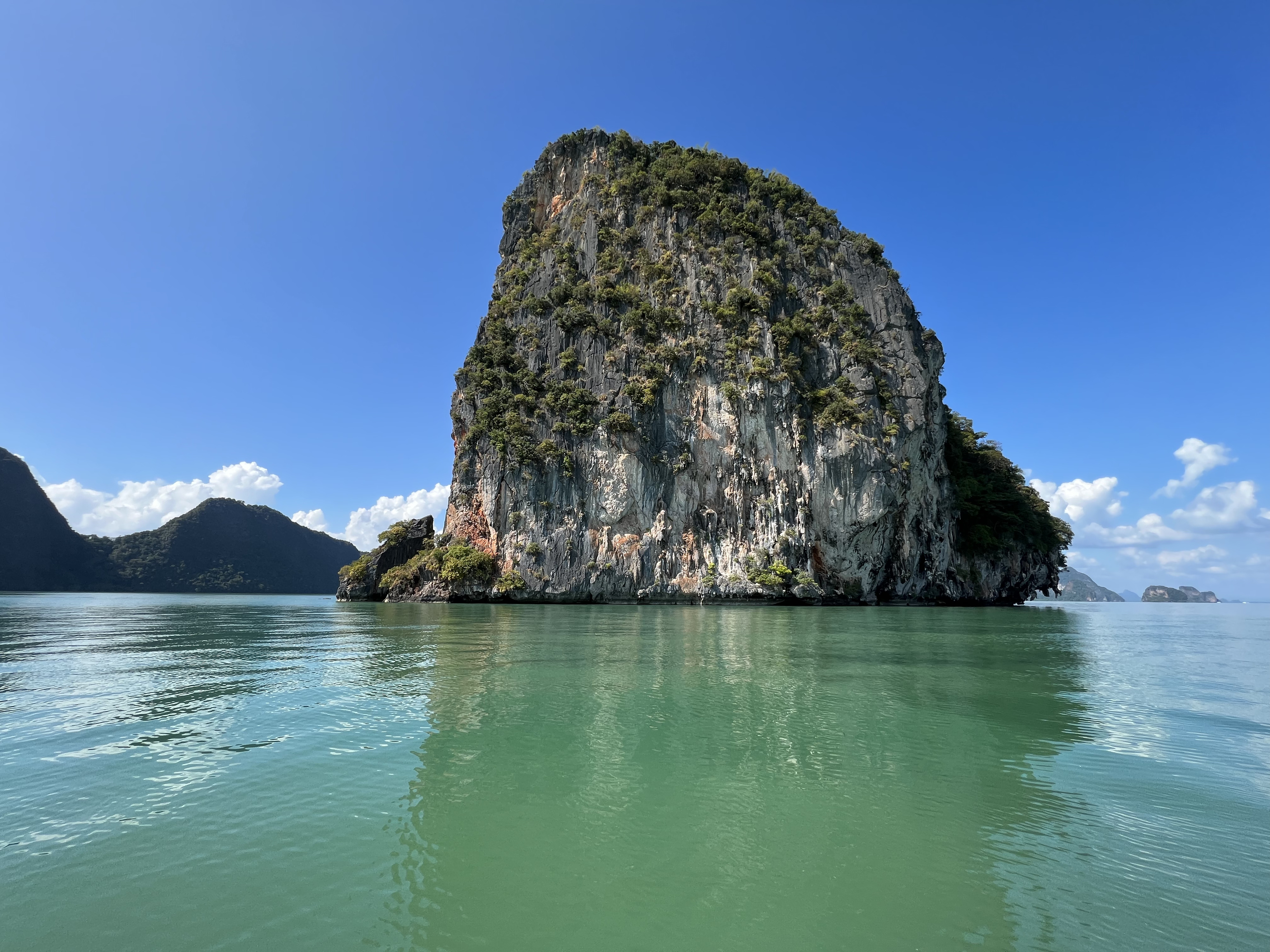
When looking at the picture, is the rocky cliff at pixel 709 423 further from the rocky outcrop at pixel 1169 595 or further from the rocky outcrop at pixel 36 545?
the rocky outcrop at pixel 1169 595

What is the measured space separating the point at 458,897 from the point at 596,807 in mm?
1815

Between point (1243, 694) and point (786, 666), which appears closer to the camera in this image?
point (1243, 694)

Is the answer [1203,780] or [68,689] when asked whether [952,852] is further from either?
[68,689]

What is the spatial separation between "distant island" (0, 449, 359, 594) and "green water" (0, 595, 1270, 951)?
11763cm

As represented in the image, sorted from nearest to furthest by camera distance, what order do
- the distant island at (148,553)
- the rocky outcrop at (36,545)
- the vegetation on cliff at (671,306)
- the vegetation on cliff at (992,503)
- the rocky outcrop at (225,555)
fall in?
the vegetation on cliff at (671,306) → the vegetation on cliff at (992,503) → the rocky outcrop at (36,545) → the distant island at (148,553) → the rocky outcrop at (225,555)

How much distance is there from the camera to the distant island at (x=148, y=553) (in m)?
100

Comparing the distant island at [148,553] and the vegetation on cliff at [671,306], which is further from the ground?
the vegetation on cliff at [671,306]

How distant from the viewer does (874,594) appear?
4684cm

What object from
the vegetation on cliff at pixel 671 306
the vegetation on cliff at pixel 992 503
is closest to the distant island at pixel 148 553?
the vegetation on cliff at pixel 671 306

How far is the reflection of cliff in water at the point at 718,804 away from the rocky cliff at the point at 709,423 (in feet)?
104

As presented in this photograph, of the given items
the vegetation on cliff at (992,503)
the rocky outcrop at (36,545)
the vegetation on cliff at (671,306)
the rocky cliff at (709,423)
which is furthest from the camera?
the rocky outcrop at (36,545)

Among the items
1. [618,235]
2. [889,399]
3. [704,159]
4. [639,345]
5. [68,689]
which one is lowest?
[68,689]

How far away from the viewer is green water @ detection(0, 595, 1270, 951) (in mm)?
3762

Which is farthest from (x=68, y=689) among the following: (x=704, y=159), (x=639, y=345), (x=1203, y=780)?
(x=704, y=159)
